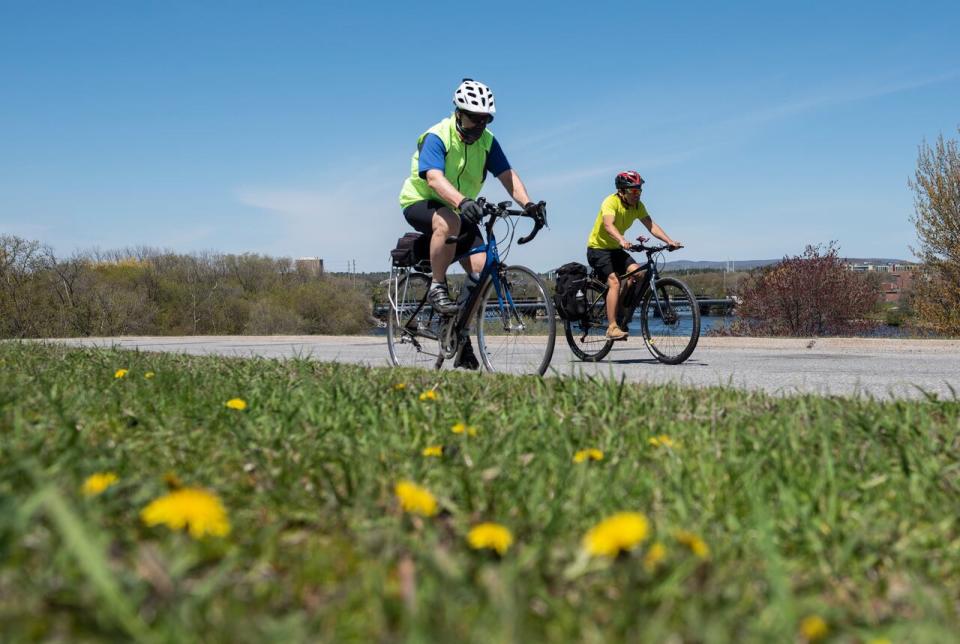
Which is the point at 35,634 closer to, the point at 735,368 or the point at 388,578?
the point at 388,578

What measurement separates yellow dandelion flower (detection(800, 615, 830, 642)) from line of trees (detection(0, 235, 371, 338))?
3121 centimetres

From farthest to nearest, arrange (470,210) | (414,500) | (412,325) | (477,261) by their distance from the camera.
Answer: (412,325)
(477,261)
(470,210)
(414,500)

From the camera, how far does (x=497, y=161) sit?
6.89 metres

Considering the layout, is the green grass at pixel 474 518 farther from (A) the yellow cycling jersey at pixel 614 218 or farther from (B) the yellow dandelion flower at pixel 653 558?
(A) the yellow cycling jersey at pixel 614 218

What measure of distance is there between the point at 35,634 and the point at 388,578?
580 mm

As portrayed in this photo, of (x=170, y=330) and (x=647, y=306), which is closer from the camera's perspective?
(x=647, y=306)

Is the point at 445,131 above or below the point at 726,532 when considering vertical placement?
above

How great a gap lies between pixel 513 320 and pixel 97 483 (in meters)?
4.96

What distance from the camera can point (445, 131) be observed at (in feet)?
21.2

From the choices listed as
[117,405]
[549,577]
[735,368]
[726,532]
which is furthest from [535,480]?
[735,368]

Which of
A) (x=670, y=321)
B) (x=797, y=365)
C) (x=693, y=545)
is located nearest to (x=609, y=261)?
(x=670, y=321)

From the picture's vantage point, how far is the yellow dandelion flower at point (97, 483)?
1823 millimetres

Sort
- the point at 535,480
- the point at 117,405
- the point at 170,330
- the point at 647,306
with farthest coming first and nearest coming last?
the point at 170,330 < the point at 647,306 < the point at 117,405 < the point at 535,480

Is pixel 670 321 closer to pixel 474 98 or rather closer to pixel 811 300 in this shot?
pixel 474 98
